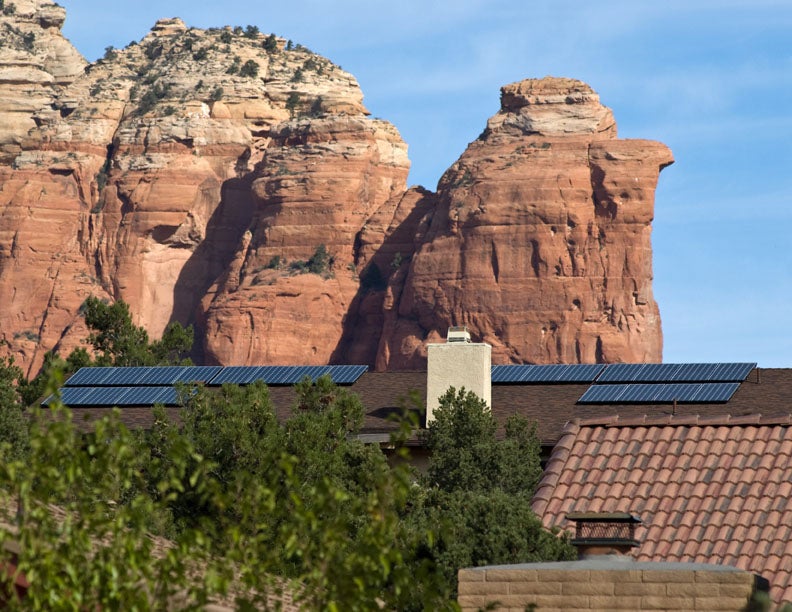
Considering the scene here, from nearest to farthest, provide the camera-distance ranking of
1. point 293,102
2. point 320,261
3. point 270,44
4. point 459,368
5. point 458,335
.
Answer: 1. point 459,368
2. point 458,335
3. point 320,261
4. point 293,102
5. point 270,44

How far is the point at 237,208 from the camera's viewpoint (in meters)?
140

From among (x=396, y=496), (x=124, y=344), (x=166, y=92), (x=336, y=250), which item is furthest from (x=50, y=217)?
(x=396, y=496)

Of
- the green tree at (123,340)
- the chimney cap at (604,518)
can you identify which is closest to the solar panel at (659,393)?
the chimney cap at (604,518)

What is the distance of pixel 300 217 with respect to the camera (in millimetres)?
131625

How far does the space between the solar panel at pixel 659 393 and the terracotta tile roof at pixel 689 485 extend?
17.3 meters

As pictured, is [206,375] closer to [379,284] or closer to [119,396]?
[119,396]

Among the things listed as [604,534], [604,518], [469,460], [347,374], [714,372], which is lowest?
[604,534]

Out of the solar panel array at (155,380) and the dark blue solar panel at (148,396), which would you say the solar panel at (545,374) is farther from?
the dark blue solar panel at (148,396)

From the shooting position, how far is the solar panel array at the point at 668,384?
144 feet

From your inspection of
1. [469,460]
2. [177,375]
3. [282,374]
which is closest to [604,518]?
[469,460]

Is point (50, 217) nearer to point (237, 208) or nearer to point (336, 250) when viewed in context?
point (237, 208)

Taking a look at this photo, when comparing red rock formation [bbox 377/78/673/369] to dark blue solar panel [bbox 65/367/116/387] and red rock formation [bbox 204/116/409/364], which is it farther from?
dark blue solar panel [bbox 65/367/116/387]

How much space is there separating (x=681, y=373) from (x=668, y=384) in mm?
1393

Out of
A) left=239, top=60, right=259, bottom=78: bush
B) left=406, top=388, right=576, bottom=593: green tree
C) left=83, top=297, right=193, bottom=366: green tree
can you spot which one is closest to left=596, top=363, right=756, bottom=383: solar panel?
left=406, top=388, right=576, bottom=593: green tree
